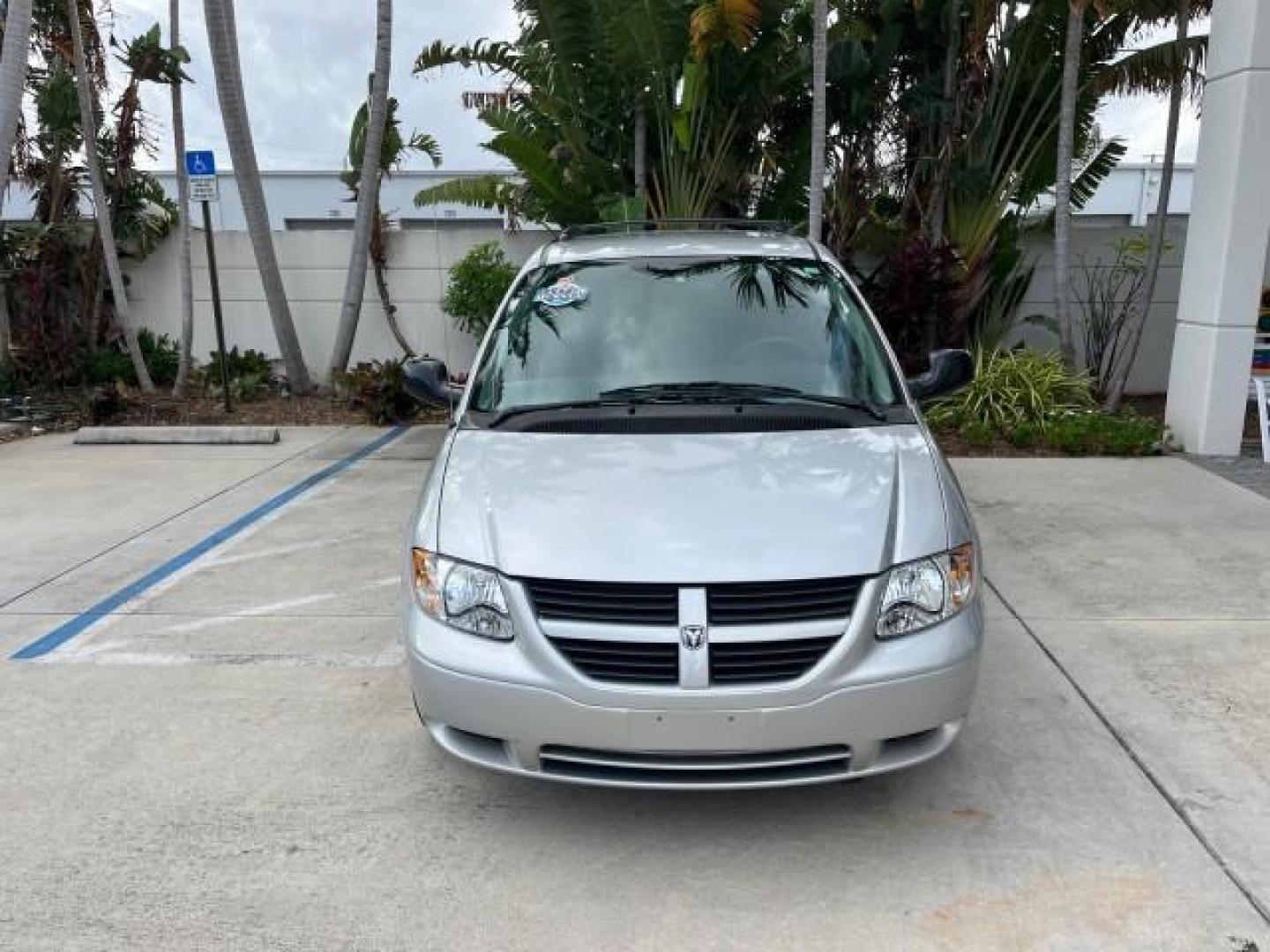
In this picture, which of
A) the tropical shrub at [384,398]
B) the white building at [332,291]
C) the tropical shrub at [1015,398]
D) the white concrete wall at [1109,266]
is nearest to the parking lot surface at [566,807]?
the tropical shrub at [1015,398]

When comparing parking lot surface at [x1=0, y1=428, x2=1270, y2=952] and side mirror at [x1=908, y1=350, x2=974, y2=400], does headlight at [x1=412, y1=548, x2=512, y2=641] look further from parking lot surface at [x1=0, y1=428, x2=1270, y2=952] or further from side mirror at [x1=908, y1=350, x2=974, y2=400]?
side mirror at [x1=908, y1=350, x2=974, y2=400]

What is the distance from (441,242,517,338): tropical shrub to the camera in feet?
34.8

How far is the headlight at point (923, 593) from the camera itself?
A: 9.50ft

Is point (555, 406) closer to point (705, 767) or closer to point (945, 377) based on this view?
point (705, 767)

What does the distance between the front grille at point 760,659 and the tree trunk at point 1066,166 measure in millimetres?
7646

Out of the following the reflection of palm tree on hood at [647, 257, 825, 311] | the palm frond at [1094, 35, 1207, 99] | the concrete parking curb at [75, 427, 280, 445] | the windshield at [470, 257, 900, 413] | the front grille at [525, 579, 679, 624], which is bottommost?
the concrete parking curb at [75, 427, 280, 445]

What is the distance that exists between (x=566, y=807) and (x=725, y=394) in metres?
1.62

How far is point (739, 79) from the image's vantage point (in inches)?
384

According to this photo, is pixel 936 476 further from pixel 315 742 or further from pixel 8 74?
pixel 8 74

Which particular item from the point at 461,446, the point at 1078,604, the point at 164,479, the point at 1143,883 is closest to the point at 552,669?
the point at 461,446

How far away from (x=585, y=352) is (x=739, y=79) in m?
6.64

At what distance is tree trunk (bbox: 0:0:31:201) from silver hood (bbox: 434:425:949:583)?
293 inches

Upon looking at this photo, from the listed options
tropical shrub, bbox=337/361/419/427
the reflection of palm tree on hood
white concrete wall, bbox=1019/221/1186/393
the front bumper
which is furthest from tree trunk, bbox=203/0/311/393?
the front bumper

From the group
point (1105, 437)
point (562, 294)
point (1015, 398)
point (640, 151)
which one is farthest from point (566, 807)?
point (640, 151)
